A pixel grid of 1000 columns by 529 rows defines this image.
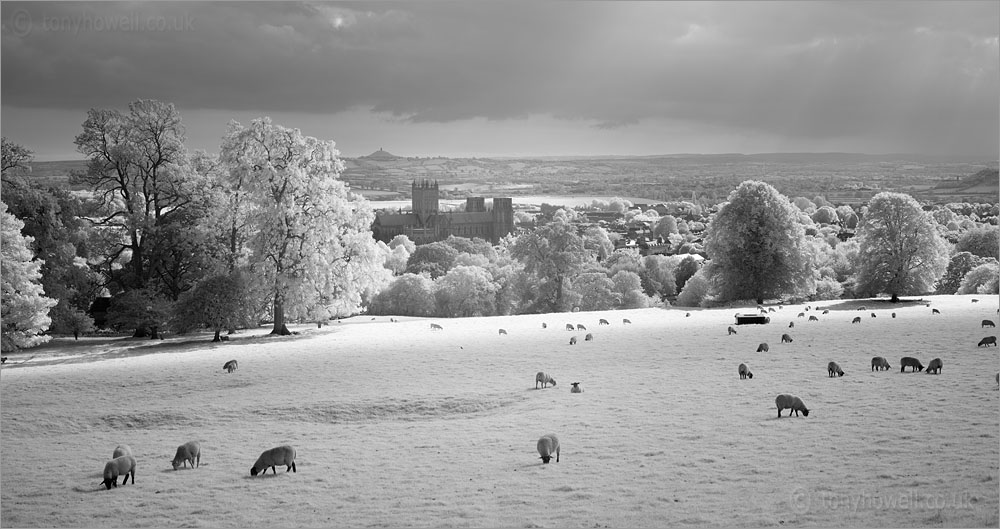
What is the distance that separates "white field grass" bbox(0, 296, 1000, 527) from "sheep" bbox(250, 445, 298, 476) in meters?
0.30

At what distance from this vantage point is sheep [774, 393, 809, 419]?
893 inches

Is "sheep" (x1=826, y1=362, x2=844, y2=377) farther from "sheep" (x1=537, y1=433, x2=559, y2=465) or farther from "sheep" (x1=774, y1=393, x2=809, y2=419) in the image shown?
"sheep" (x1=537, y1=433, x2=559, y2=465)

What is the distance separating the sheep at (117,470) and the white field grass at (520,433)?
32cm

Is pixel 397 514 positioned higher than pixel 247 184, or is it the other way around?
pixel 247 184

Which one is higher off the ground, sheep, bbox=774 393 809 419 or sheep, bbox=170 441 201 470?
sheep, bbox=774 393 809 419

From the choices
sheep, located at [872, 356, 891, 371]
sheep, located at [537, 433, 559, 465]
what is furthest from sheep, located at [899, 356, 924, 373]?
sheep, located at [537, 433, 559, 465]

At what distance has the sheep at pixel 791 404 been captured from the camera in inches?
893

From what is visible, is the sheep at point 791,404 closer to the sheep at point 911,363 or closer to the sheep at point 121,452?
the sheep at point 911,363

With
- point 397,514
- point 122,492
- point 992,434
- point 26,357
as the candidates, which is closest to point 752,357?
point 992,434

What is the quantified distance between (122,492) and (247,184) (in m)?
27.3

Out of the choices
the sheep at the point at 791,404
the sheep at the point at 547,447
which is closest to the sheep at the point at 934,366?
the sheep at the point at 791,404

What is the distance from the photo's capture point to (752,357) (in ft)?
106

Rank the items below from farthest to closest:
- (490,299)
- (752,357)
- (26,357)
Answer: (490,299) < (26,357) < (752,357)

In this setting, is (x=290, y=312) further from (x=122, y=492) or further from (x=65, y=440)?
(x=122, y=492)
